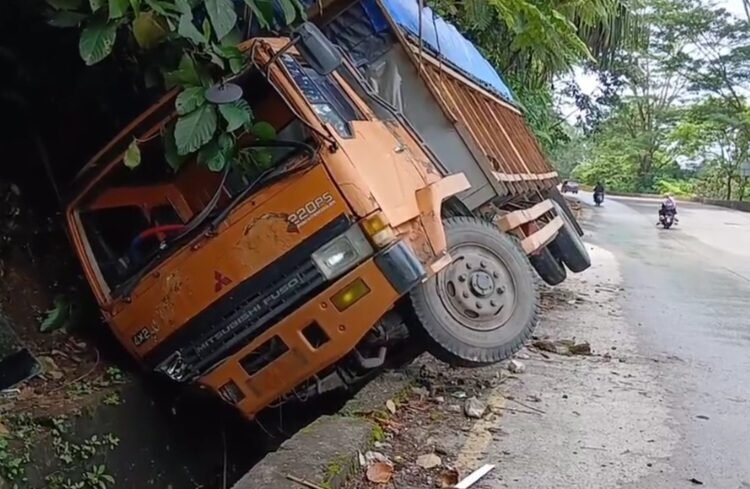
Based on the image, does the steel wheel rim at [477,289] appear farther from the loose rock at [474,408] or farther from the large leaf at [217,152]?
the large leaf at [217,152]

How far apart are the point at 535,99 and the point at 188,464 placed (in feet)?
41.8

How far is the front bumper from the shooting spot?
454 centimetres

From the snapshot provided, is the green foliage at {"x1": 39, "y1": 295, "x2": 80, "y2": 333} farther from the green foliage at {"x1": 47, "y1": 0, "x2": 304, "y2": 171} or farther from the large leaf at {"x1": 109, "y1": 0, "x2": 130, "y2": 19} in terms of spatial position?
the large leaf at {"x1": 109, "y1": 0, "x2": 130, "y2": 19}

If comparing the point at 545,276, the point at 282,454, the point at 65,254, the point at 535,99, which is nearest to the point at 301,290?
the point at 282,454

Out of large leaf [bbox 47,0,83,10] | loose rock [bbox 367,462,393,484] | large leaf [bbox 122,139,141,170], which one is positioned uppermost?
large leaf [bbox 47,0,83,10]

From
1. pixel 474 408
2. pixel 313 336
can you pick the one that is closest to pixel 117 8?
pixel 313 336

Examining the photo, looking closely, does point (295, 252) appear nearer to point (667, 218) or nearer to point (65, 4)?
point (65, 4)

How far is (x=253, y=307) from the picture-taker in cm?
460

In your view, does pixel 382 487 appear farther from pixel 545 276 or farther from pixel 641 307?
pixel 641 307

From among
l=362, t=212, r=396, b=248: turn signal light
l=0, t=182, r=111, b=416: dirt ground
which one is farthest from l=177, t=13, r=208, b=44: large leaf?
l=0, t=182, r=111, b=416: dirt ground

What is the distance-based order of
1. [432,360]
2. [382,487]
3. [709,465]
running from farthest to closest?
[432,360], [709,465], [382,487]

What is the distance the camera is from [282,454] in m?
4.17

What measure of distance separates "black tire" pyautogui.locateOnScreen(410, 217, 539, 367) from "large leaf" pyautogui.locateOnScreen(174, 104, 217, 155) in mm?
1586

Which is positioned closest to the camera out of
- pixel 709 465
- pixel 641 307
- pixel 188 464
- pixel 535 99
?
pixel 709 465
